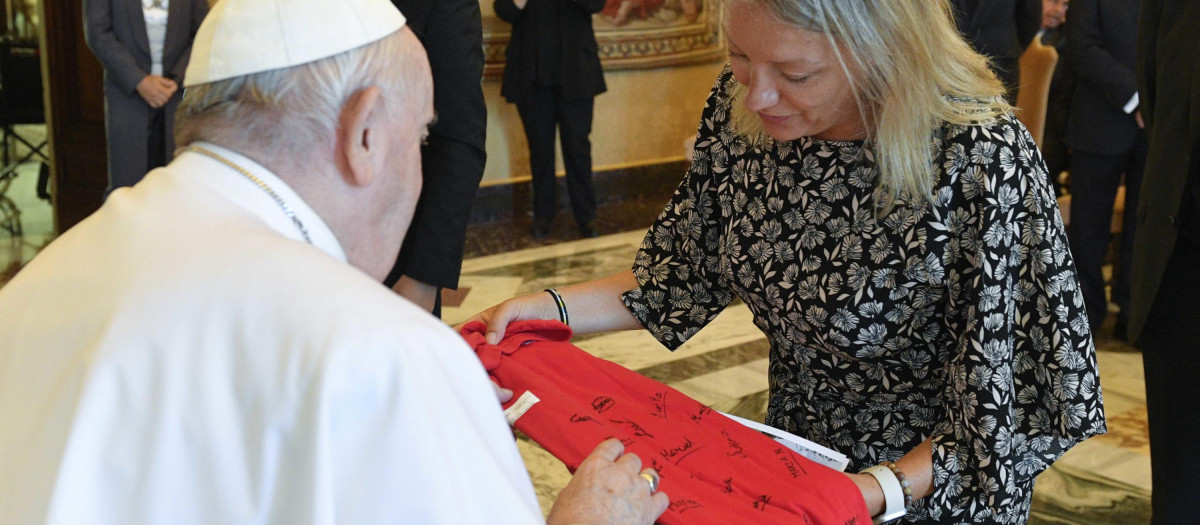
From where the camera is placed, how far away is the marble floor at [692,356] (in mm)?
3545

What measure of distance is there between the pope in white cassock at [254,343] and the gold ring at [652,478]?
43 centimetres

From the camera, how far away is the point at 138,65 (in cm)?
515

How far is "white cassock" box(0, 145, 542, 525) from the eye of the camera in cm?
101

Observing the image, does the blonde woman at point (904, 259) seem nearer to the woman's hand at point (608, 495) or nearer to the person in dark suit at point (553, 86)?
the woman's hand at point (608, 495)

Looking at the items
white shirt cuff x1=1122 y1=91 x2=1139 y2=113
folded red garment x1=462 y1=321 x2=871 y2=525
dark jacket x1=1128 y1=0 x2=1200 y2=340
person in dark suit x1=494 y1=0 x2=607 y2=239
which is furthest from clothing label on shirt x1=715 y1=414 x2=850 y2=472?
person in dark suit x1=494 y1=0 x2=607 y2=239

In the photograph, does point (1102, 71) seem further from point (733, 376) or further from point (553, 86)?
point (553, 86)

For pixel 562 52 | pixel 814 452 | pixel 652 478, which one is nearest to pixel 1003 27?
pixel 562 52

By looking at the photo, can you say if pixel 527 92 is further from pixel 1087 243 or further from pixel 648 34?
pixel 1087 243

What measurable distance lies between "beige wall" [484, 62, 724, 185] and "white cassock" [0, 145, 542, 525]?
7.02 meters

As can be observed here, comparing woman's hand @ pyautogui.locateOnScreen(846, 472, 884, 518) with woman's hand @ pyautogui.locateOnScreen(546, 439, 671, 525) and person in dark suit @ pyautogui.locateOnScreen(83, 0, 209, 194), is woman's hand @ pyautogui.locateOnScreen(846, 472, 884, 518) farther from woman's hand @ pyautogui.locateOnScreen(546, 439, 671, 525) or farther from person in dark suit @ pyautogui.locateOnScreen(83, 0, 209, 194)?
person in dark suit @ pyautogui.locateOnScreen(83, 0, 209, 194)

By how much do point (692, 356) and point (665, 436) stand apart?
3.09m

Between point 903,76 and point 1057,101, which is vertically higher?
point 903,76

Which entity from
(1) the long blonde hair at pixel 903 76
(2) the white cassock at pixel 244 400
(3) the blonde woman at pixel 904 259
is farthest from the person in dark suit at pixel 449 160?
(2) the white cassock at pixel 244 400

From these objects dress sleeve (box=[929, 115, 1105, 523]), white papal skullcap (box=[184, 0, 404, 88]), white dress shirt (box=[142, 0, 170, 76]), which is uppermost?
white papal skullcap (box=[184, 0, 404, 88])
